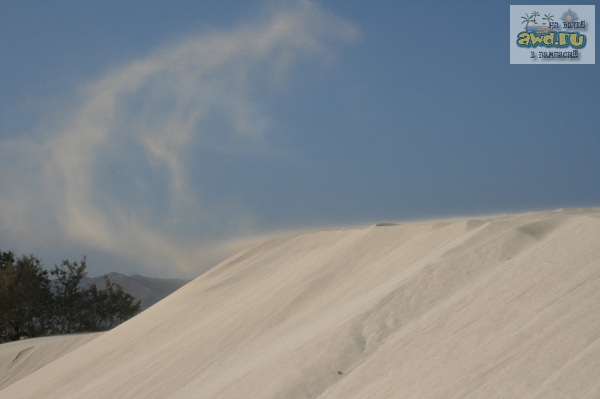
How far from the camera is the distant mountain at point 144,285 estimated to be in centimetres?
7056

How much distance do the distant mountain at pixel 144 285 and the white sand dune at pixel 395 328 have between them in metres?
58.9

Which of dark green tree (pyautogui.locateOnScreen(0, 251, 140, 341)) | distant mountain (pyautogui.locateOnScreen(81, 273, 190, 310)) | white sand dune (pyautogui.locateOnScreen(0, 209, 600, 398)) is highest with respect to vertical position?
white sand dune (pyautogui.locateOnScreen(0, 209, 600, 398))

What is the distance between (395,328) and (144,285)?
2784 inches

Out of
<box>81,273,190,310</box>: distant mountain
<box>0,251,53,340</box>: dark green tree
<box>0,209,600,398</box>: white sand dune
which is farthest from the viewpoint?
<box>81,273,190,310</box>: distant mountain

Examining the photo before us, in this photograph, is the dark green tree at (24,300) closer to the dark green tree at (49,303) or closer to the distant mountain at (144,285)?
the dark green tree at (49,303)

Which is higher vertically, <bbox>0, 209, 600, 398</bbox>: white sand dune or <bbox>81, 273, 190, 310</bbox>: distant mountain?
<bbox>0, 209, 600, 398</bbox>: white sand dune

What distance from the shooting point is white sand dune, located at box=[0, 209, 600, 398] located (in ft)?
16.5

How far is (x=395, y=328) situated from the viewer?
21.1ft

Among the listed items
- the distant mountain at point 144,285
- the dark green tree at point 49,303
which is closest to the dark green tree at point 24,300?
the dark green tree at point 49,303

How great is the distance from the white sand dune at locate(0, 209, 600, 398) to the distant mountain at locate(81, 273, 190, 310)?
193 feet

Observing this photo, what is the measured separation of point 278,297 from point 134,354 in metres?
2.62

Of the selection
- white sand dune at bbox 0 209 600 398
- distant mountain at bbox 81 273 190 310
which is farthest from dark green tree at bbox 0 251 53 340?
distant mountain at bbox 81 273 190 310

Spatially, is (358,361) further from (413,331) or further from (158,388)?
(158,388)

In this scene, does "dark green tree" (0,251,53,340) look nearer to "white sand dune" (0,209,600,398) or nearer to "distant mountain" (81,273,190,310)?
"white sand dune" (0,209,600,398)
